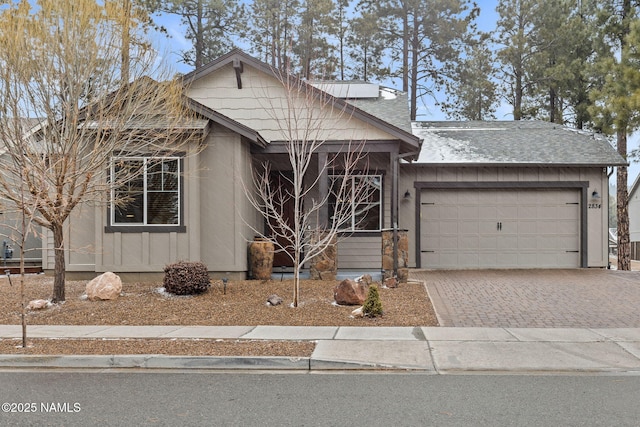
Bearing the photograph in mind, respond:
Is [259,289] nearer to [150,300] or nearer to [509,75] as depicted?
[150,300]

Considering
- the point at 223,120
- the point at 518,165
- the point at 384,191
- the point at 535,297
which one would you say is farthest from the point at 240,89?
the point at 535,297

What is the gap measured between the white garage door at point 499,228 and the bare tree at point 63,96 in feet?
27.7

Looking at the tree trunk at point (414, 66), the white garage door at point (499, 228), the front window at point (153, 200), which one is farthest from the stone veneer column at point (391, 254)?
the tree trunk at point (414, 66)

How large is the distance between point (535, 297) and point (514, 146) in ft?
22.5

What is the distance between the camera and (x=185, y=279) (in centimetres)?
1041

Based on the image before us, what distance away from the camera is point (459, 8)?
83.5 feet

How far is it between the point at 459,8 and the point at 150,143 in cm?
1978

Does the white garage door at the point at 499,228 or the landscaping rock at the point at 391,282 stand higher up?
the white garage door at the point at 499,228

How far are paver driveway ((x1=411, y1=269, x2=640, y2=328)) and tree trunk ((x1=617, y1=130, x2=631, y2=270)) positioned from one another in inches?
188

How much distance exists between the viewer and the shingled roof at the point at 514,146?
15.1 m

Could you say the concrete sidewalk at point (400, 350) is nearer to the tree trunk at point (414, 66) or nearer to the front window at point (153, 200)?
the front window at point (153, 200)

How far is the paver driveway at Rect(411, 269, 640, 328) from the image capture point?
8.72 m

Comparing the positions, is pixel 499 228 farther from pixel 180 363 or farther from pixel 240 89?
pixel 180 363

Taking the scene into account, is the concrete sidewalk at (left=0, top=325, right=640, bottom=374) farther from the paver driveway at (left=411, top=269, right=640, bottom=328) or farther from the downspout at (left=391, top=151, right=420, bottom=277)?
the downspout at (left=391, top=151, right=420, bottom=277)
